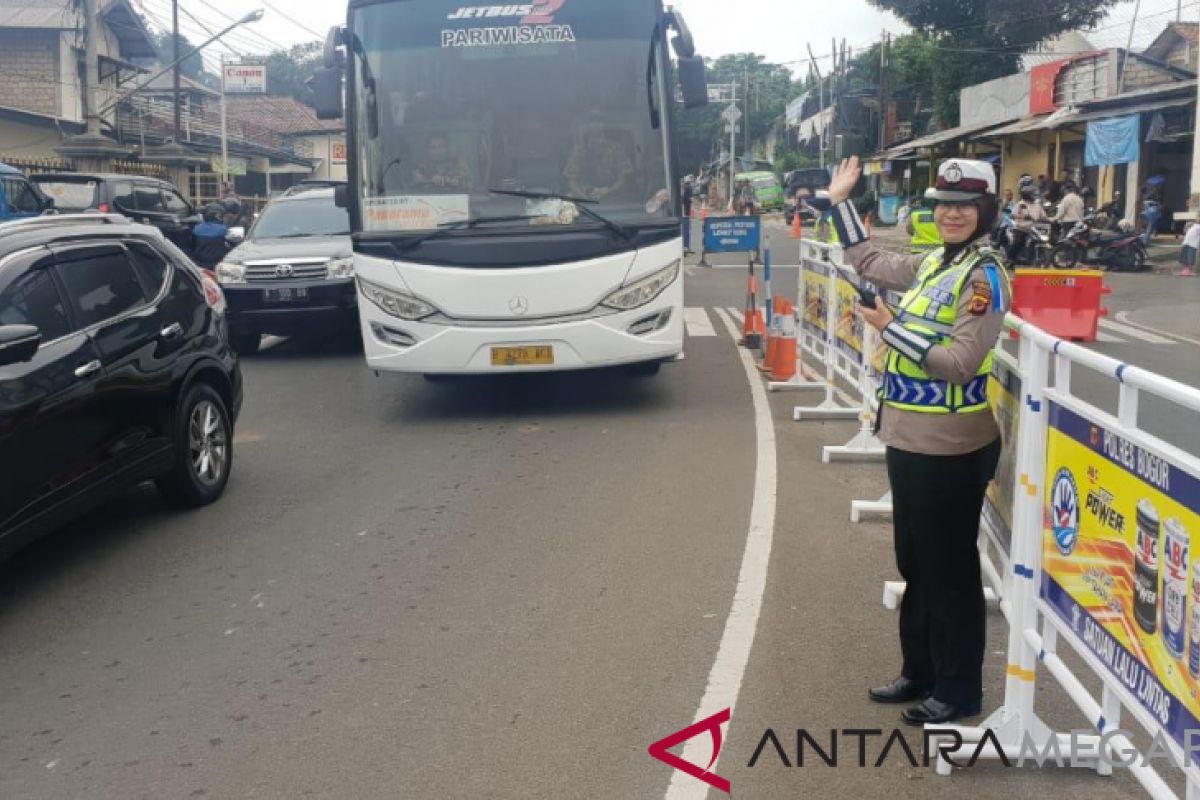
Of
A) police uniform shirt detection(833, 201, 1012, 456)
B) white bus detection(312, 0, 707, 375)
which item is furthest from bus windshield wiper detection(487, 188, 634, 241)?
police uniform shirt detection(833, 201, 1012, 456)

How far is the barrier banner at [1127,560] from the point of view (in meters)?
3.08

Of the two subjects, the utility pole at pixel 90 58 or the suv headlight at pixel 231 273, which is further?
the utility pole at pixel 90 58

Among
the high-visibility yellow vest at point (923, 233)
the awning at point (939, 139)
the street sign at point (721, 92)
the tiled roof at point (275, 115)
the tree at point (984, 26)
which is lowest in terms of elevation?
the high-visibility yellow vest at point (923, 233)

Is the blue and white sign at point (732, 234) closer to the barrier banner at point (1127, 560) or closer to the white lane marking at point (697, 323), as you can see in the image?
the white lane marking at point (697, 323)

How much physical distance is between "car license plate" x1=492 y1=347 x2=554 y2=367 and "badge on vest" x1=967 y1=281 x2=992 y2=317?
6.09 meters

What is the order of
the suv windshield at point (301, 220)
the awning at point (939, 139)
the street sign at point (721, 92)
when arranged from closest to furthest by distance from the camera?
the suv windshield at point (301, 220)
the awning at point (939, 139)
the street sign at point (721, 92)

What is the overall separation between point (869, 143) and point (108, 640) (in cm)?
6514

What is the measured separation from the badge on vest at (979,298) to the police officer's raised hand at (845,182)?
3.52 ft

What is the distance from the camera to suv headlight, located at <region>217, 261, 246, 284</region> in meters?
14.3

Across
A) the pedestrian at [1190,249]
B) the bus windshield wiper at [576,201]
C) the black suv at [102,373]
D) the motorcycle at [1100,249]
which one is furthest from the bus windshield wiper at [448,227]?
the pedestrian at [1190,249]

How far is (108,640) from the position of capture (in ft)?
18.4

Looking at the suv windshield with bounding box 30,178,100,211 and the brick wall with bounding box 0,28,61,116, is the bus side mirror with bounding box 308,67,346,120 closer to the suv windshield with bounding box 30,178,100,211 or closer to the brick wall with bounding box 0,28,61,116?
the suv windshield with bounding box 30,178,100,211

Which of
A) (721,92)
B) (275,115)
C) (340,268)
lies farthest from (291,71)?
(340,268)

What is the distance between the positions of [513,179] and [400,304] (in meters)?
1.33
